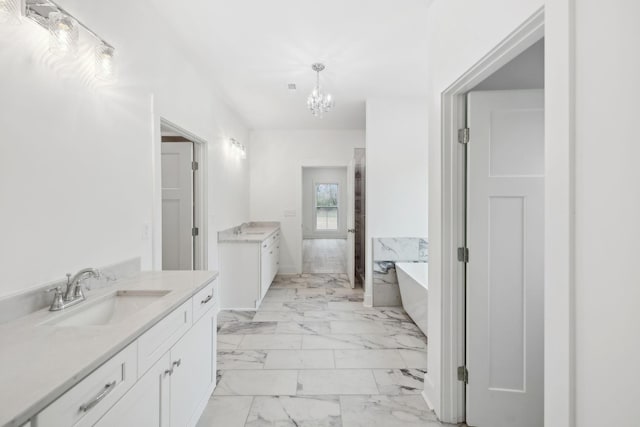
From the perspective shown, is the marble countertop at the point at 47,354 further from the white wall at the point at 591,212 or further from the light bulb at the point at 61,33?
the white wall at the point at 591,212

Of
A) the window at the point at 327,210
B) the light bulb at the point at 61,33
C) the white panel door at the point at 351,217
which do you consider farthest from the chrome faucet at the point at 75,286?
the window at the point at 327,210

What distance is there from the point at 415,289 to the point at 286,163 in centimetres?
327

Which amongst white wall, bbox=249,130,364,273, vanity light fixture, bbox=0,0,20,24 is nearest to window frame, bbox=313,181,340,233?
white wall, bbox=249,130,364,273

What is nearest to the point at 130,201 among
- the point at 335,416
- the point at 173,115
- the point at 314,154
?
the point at 173,115

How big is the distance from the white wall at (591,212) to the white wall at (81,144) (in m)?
1.91

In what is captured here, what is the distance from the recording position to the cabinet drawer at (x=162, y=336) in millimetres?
1131

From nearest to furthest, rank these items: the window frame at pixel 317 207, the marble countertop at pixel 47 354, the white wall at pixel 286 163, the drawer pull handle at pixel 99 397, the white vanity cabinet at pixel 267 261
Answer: the marble countertop at pixel 47 354
the drawer pull handle at pixel 99 397
the white vanity cabinet at pixel 267 261
the white wall at pixel 286 163
the window frame at pixel 317 207

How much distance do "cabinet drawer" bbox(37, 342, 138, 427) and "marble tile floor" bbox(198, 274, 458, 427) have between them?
1.03 m

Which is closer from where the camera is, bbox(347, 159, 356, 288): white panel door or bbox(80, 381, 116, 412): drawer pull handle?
bbox(80, 381, 116, 412): drawer pull handle

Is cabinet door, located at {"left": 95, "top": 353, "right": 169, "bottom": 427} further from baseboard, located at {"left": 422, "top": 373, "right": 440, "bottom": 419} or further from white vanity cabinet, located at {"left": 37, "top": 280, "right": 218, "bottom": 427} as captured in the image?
baseboard, located at {"left": 422, "top": 373, "right": 440, "bottom": 419}

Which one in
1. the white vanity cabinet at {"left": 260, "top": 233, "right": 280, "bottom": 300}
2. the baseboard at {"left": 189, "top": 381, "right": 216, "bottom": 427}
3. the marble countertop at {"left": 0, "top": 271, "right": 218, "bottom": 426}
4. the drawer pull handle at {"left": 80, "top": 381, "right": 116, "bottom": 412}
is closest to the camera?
the marble countertop at {"left": 0, "top": 271, "right": 218, "bottom": 426}

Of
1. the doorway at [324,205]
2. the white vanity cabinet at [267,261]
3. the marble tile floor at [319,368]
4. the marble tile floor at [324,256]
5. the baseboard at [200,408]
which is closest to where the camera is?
the baseboard at [200,408]

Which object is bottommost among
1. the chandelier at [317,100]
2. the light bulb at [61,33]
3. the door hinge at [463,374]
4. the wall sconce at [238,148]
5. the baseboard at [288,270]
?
the baseboard at [288,270]

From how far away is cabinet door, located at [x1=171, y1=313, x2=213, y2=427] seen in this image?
→ 141cm
